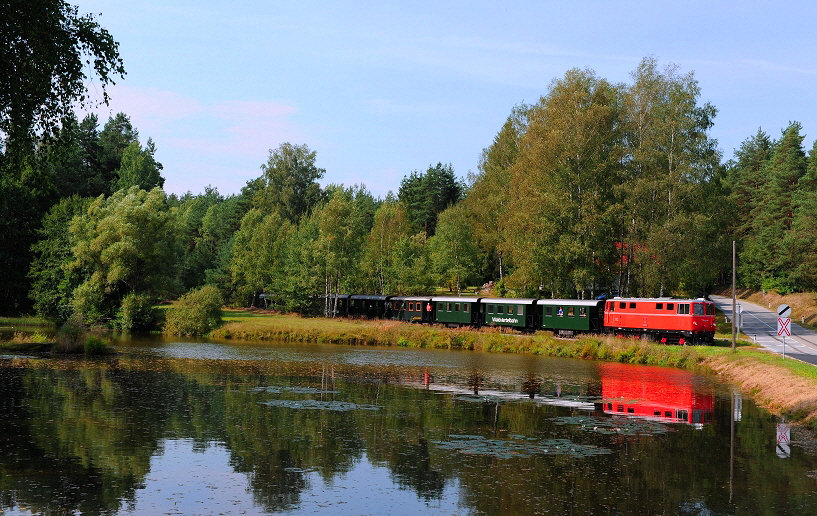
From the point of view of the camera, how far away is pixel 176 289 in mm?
66188

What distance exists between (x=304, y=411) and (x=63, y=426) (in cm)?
682

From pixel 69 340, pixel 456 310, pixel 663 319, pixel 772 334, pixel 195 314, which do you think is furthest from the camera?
pixel 456 310

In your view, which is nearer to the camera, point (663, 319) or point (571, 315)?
point (663, 319)

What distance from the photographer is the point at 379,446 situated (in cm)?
1820

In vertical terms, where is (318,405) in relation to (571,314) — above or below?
below

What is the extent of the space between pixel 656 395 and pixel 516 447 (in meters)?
13.0

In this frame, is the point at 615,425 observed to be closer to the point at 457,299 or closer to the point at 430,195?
the point at 457,299

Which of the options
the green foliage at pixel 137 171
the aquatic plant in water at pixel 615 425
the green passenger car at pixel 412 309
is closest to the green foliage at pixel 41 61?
the aquatic plant in water at pixel 615 425

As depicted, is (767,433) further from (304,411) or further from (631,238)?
(631,238)

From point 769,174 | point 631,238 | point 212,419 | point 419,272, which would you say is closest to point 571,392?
point 212,419

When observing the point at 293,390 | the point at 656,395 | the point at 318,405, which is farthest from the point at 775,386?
the point at 293,390

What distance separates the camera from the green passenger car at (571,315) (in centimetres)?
5234

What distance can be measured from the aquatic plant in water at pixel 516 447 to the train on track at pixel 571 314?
101 ft

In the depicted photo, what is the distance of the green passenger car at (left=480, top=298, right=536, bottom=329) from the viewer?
55562mm
